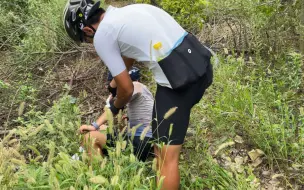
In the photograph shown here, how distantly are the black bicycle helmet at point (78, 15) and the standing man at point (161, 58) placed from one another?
0.04ft

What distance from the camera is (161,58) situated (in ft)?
8.68

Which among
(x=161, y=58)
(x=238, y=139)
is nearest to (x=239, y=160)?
(x=238, y=139)

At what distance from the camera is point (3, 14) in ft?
21.3

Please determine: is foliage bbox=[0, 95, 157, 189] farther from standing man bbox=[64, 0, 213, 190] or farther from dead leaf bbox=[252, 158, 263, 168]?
dead leaf bbox=[252, 158, 263, 168]

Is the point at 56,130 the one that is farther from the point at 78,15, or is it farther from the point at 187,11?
the point at 187,11

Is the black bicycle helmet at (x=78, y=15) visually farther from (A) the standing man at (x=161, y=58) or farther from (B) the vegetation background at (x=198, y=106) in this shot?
(B) the vegetation background at (x=198, y=106)

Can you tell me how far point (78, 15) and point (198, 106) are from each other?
1.55m

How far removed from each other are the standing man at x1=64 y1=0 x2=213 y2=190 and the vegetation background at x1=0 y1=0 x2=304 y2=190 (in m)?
0.26

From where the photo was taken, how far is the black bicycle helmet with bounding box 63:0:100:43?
9.32 ft

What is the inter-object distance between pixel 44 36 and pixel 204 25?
84.0 inches

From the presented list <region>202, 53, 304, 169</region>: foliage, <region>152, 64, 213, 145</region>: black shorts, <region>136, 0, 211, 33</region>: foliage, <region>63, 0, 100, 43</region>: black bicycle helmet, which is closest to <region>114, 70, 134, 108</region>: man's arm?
<region>152, 64, 213, 145</region>: black shorts

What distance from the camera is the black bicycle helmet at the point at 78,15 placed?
284cm

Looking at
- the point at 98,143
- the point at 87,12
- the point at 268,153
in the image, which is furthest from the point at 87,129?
the point at 268,153

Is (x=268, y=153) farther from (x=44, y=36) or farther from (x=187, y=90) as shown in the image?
(x=44, y=36)
